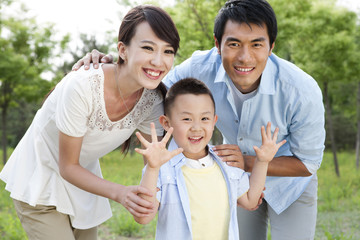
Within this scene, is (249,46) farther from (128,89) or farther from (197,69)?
(128,89)

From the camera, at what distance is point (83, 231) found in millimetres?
2602

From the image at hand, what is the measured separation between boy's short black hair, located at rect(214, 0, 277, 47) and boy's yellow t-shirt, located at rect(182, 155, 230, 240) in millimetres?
911

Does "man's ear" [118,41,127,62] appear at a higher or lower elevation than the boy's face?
higher

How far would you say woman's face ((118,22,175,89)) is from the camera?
83.5 inches

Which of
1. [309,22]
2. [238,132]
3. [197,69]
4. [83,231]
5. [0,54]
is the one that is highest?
[309,22]

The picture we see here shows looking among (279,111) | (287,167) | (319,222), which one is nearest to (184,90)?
(279,111)

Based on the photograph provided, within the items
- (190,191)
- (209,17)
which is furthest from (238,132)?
(209,17)

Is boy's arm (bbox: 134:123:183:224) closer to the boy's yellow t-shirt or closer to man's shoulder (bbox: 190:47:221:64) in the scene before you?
the boy's yellow t-shirt

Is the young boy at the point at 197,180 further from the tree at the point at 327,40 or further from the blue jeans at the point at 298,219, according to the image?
the tree at the point at 327,40

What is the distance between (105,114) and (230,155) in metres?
0.73

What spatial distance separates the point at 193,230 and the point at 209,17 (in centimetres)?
655

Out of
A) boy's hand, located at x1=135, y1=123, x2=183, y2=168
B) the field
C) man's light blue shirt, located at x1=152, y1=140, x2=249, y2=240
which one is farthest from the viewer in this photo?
the field

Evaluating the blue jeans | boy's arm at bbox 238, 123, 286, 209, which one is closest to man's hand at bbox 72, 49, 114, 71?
boy's arm at bbox 238, 123, 286, 209

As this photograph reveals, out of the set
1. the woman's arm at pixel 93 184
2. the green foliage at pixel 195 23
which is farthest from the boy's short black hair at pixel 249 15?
the green foliage at pixel 195 23
